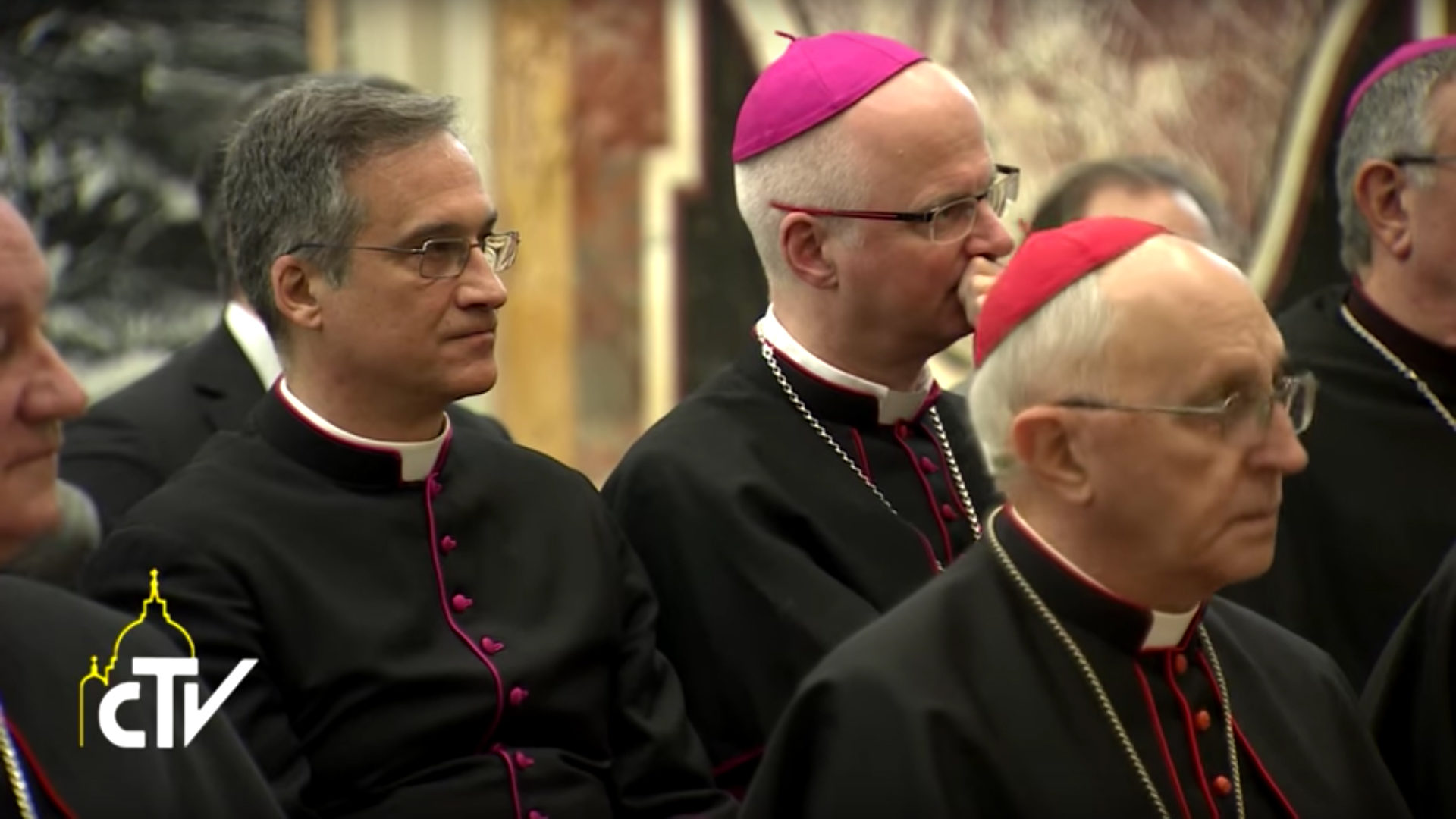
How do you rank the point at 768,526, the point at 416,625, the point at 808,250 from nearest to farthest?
the point at 416,625 → the point at 768,526 → the point at 808,250

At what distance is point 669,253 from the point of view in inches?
252

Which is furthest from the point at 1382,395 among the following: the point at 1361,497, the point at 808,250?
the point at 808,250

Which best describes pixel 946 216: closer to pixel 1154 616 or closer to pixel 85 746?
pixel 1154 616

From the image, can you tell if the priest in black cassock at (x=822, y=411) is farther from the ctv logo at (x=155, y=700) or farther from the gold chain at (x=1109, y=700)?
the ctv logo at (x=155, y=700)

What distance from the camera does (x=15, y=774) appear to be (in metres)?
2.81

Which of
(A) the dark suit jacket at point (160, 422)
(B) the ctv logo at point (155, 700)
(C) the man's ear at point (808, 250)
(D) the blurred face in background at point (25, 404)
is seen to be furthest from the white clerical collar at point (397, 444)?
(A) the dark suit jacket at point (160, 422)

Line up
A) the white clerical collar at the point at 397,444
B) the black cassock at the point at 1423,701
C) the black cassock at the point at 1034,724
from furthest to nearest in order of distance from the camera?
the white clerical collar at the point at 397,444 → the black cassock at the point at 1423,701 → the black cassock at the point at 1034,724

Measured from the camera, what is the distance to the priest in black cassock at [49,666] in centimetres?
278

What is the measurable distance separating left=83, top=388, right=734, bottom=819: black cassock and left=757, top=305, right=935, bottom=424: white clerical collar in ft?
1.54

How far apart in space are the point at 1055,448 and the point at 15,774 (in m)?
1.34

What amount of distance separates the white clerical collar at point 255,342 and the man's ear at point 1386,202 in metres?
2.18

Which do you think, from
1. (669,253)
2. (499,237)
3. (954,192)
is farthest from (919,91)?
(669,253)

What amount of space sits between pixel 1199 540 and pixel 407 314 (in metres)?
1.30

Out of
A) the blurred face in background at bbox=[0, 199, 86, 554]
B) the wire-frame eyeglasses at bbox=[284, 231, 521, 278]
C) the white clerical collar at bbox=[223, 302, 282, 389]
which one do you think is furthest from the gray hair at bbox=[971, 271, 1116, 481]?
the white clerical collar at bbox=[223, 302, 282, 389]
